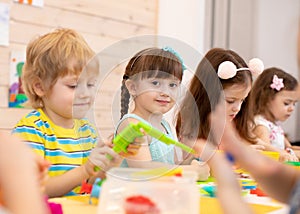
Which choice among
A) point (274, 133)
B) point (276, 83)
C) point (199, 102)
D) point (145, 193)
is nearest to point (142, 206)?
point (145, 193)

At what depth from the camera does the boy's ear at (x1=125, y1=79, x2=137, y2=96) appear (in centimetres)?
96

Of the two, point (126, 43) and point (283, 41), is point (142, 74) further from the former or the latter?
point (283, 41)

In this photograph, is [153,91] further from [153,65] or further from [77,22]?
[77,22]

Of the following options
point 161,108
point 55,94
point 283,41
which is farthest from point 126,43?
point 283,41

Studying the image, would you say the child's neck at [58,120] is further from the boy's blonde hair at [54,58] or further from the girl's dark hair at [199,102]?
the girl's dark hair at [199,102]

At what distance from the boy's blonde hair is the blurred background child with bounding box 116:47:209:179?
238 millimetres

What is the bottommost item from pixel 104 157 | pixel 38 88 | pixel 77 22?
pixel 104 157

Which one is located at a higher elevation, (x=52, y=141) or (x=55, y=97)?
(x=55, y=97)

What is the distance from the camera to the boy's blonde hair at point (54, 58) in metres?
1.16

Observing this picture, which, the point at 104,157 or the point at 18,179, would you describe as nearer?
the point at 18,179

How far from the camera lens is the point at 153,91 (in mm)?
946

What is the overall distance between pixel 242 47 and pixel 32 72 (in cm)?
192

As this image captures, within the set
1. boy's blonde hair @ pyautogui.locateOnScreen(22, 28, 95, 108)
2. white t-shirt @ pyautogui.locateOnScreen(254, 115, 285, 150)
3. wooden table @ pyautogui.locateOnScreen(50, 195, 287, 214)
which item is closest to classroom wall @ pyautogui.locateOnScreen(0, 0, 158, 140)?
boy's blonde hair @ pyautogui.locateOnScreen(22, 28, 95, 108)

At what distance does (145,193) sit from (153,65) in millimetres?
335
